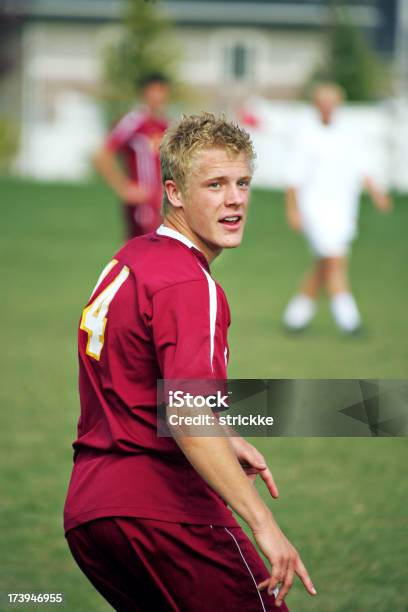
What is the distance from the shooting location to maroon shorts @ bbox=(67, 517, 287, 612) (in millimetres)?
3262

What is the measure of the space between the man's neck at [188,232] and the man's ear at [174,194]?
0.04 m

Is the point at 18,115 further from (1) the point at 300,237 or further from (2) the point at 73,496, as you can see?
(2) the point at 73,496

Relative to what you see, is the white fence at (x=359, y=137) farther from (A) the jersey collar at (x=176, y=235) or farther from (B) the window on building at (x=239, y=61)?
(A) the jersey collar at (x=176, y=235)

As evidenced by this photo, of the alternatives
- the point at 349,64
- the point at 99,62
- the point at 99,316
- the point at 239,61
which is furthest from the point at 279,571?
the point at 239,61

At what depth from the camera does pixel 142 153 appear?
1291 cm

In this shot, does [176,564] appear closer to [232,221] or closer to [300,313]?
[232,221]

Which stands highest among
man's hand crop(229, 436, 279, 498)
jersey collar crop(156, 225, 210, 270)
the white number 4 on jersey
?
jersey collar crop(156, 225, 210, 270)

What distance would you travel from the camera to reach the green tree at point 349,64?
4469 cm

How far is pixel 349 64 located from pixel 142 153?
33.6 m

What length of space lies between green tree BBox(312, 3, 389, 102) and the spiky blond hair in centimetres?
4172

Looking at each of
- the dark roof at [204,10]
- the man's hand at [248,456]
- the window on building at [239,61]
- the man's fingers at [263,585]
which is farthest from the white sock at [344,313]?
the window on building at [239,61]

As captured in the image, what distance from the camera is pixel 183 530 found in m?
3.29

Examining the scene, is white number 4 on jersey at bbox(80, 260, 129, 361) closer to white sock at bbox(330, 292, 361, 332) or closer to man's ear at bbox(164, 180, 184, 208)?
man's ear at bbox(164, 180, 184, 208)

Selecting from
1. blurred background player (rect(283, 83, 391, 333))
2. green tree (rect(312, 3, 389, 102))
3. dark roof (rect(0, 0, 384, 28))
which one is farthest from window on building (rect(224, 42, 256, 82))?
blurred background player (rect(283, 83, 391, 333))
